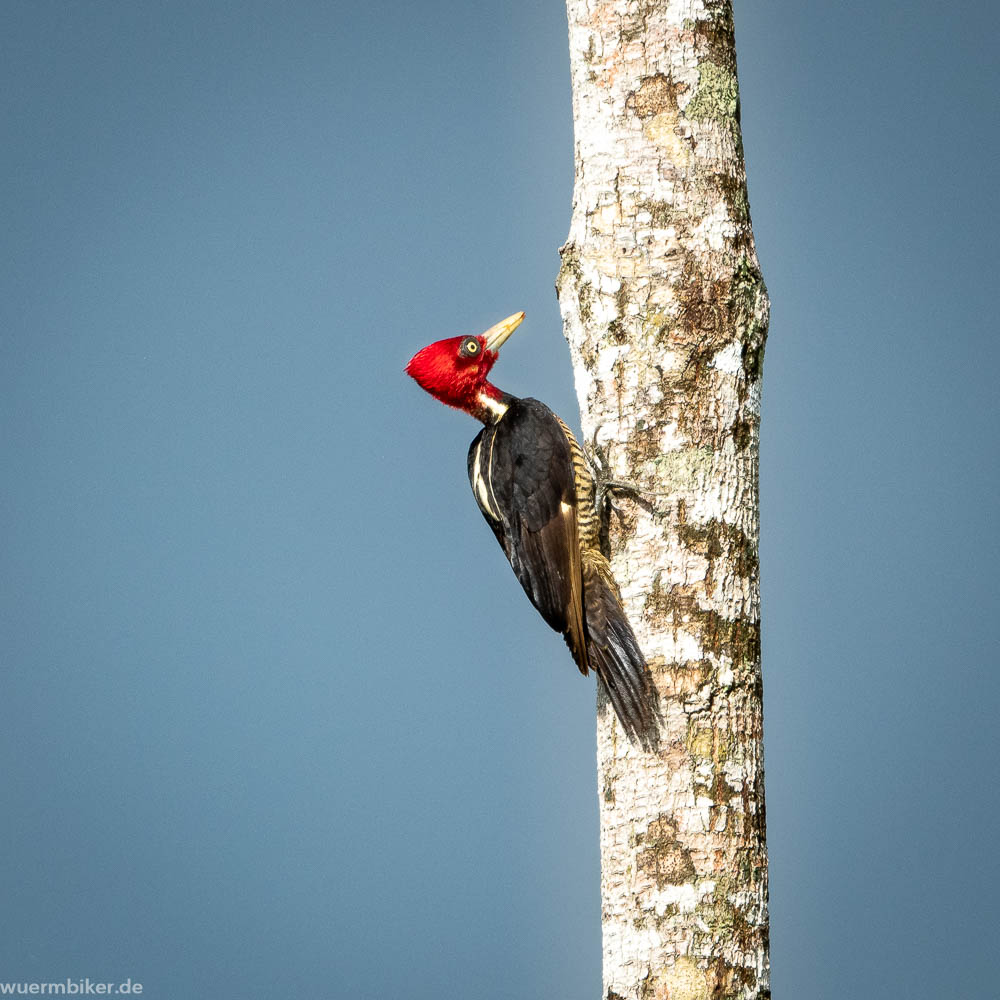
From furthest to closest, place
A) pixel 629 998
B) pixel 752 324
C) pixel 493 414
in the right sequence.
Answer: pixel 493 414 < pixel 752 324 < pixel 629 998

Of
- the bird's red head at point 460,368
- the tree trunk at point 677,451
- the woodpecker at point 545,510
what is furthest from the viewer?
the bird's red head at point 460,368

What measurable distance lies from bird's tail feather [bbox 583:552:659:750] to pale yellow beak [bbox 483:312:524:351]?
73cm

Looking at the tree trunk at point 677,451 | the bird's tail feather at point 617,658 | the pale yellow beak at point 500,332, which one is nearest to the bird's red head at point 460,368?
the pale yellow beak at point 500,332

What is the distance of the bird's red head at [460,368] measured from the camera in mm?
2988

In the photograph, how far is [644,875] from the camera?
228 centimetres

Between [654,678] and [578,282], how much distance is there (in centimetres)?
87

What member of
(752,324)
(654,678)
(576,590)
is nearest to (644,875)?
(654,678)

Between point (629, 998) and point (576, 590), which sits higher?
point (576, 590)

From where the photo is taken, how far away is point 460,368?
2.99 meters

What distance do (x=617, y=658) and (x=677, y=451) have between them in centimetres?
45

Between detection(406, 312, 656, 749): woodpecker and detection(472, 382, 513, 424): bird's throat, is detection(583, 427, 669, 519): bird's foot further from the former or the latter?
detection(472, 382, 513, 424): bird's throat

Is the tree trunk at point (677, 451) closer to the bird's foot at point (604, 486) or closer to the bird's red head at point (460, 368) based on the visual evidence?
the bird's foot at point (604, 486)

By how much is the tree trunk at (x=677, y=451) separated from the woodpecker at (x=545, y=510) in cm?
6

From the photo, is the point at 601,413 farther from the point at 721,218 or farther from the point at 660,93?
the point at 660,93
